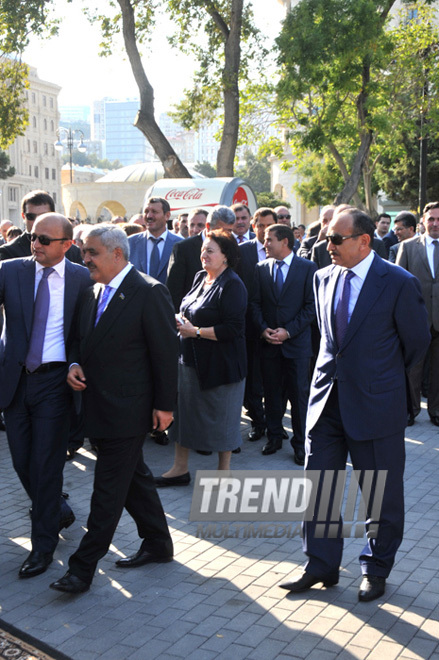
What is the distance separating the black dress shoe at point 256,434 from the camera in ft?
28.0

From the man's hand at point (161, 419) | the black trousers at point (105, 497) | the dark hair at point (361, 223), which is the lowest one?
the black trousers at point (105, 497)

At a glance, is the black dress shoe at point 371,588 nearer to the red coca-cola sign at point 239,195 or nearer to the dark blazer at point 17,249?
the dark blazer at point 17,249

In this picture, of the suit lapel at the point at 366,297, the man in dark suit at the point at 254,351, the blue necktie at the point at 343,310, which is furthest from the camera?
the man in dark suit at the point at 254,351

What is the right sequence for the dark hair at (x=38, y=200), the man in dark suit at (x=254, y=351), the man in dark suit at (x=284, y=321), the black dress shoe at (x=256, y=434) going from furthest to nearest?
1. the black dress shoe at (x=256, y=434)
2. the man in dark suit at (x=254, y=351)
3. the man in dark suit at (x=284, y=321)
4. the dark hair at (x=38, y=200)

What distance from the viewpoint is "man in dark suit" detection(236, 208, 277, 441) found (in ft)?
27.5

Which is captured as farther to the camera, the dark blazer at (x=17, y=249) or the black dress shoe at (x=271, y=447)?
the black dress shoe at (x=271, y=447)

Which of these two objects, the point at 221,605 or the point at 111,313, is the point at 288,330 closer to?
the point at 111,313

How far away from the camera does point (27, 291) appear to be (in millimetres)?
5207

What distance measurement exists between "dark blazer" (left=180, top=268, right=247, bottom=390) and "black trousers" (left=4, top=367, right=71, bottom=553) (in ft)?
5.14

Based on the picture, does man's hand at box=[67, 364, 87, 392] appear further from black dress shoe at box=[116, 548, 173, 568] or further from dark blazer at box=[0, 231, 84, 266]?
dark blazer at box=[0, 231, 84, 266]

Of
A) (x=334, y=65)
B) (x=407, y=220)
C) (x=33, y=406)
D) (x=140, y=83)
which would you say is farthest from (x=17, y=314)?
(x=334, y=65)

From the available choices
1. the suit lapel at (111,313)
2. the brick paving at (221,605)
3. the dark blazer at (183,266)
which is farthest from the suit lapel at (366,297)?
the dark blazer at (183,266)

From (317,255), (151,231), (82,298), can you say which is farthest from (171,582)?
(317,255)

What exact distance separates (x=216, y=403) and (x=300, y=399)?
1.55 m
